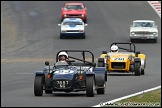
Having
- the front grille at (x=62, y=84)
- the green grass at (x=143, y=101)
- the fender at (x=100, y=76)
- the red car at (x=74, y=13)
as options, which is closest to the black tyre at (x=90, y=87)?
the front grille at (x=62, y=84)

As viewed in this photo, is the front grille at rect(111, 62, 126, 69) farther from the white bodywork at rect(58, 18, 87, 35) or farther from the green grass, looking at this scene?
the white bodywork at rect(58, 18, 87, 35)

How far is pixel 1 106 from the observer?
15.3 meters

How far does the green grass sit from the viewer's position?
613 inches

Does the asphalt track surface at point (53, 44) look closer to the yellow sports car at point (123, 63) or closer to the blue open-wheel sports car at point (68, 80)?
the blue open-wheel sports car at point (68, 80)

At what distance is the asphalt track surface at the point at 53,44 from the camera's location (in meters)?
18.5

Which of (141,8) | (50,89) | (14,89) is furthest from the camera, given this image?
(141,8)

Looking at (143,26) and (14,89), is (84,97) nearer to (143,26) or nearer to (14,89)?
(14,89)

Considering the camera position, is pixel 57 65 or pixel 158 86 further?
pixel 158 86

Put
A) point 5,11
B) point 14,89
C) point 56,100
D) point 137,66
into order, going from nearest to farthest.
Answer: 1. point 56,100
2. point 14,89
3. point 137,66
4. point 5,11

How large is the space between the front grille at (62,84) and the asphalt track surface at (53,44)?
26 centimetres

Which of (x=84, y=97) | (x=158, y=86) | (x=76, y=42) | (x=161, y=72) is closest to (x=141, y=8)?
(x=76, y=42)

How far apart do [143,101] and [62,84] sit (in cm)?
257

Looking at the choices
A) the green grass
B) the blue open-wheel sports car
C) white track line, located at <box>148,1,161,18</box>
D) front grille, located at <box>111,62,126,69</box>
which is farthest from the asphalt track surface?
the green grass

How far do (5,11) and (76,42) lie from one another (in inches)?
496
